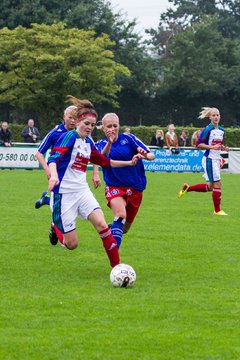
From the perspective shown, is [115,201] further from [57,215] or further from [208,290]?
[208,290]

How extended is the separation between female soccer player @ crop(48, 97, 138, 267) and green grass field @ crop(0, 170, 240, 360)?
488mm

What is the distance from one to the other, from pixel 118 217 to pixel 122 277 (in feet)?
5.65

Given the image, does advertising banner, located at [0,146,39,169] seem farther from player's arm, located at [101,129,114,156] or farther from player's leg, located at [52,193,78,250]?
player's leg, located at [52,193,78,250]

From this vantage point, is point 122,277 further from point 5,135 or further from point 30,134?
point 30,134

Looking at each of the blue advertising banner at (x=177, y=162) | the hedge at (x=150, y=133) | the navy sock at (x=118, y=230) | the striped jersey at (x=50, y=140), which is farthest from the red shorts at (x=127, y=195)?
the hedge at (x=150, y=133)

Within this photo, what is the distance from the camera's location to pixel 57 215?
31.7 feet

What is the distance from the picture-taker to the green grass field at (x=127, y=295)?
646 cm

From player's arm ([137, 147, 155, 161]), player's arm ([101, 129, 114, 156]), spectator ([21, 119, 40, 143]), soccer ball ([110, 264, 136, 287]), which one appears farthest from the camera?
spectator ([21, 119, 40, 143])

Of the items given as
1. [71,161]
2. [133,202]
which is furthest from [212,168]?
[71,161]

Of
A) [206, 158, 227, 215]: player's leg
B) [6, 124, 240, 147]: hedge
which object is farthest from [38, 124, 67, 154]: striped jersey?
[6, 124, 240, 147]: hedge

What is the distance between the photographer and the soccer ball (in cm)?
882

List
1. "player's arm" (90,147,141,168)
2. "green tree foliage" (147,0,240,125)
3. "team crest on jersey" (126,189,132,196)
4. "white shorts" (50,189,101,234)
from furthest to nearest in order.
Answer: "green tree foliage" (147,0,240,125) → "team crest on jersey" (126,189,132,196) → "player's arm" (90,147,141,168) → "white shorts" (50,189,101,234)

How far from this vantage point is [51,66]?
52219 millimetres

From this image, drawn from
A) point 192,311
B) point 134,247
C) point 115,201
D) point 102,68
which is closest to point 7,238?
point 134,247
